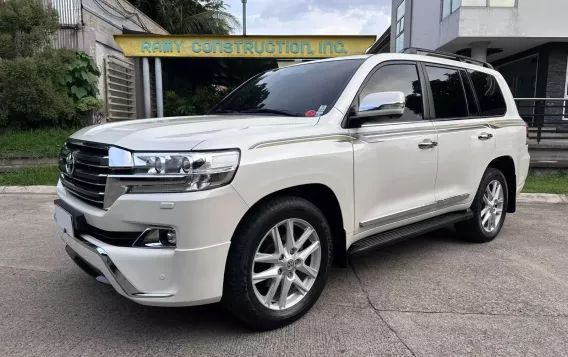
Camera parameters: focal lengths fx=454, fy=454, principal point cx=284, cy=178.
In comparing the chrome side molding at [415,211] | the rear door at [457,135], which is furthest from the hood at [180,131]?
the rear door at [457,135]

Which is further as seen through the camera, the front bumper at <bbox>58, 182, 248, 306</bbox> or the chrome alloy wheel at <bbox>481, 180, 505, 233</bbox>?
the chrome alloy wheel at <bbox>481, 180, 505, 233</bbox>

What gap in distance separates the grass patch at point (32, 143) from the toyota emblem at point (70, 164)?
24.1 feet

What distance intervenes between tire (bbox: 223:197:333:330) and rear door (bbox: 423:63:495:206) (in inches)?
61.8

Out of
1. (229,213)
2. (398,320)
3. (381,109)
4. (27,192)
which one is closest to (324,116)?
(381,109)

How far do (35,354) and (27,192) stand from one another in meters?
6.38

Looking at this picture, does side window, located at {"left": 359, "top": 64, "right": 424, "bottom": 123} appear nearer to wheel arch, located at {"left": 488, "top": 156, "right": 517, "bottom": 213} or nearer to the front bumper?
wheel arch, located at {"left": 488, "top": 156, "right": 517, "bottom": 213}

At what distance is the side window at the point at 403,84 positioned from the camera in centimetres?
368

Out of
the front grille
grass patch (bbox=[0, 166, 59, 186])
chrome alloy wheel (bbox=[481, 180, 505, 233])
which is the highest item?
the front grille

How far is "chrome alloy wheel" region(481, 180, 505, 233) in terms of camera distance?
492 cm

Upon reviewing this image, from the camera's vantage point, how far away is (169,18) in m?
22.3

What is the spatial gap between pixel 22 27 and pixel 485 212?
10.5 meters

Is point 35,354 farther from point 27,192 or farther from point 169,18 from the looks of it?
point 169,18

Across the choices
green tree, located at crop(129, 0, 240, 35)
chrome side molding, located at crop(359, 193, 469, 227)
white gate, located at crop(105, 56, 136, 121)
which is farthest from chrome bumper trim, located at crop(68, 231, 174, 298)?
green tree, located at crop(129, 0, 240, 35)

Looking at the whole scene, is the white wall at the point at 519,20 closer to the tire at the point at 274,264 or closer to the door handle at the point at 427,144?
the door handle at the point at 427,144
